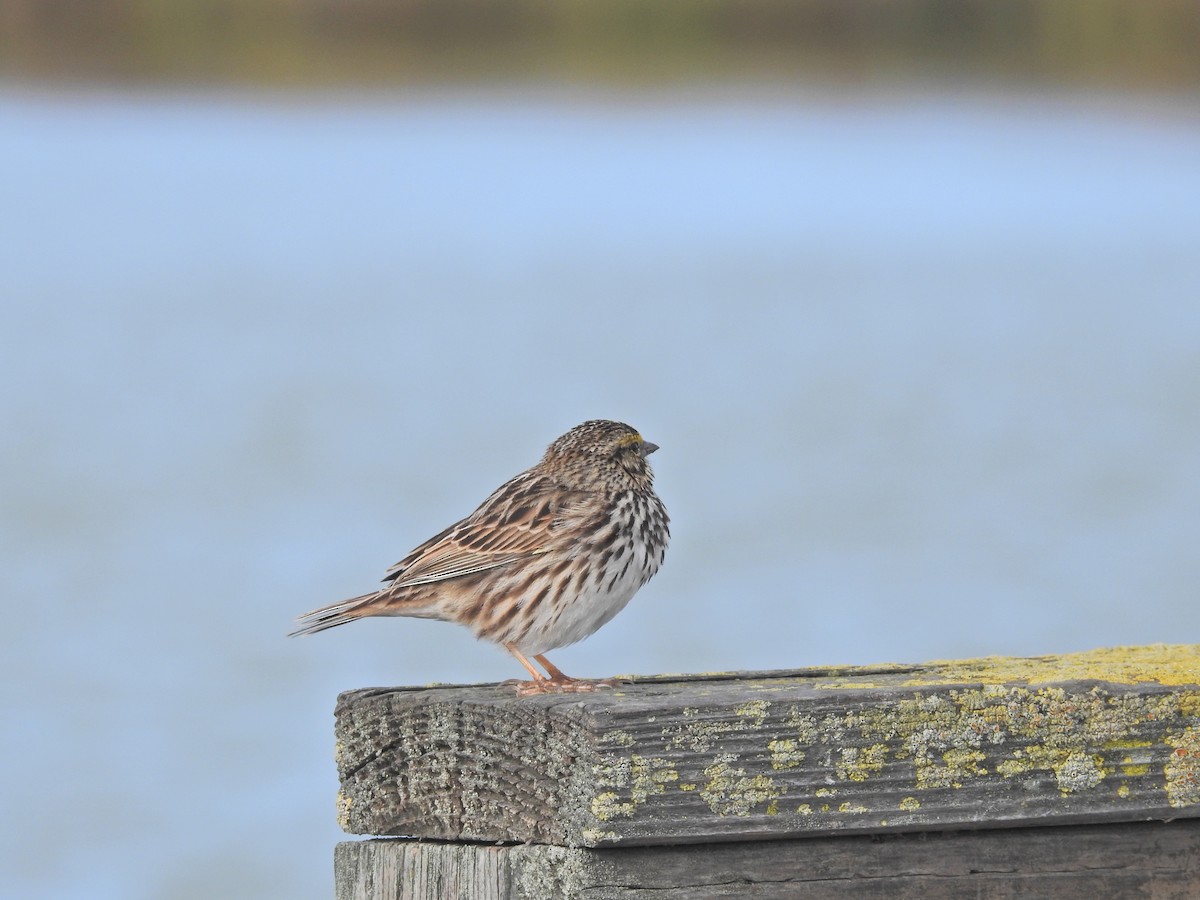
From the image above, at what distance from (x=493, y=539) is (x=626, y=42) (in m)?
27.3

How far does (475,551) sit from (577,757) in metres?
2.36

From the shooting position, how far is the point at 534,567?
5.43 metres

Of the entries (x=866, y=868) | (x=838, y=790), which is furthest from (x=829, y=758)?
(x=866, y=868)

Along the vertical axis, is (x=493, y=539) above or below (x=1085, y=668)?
above

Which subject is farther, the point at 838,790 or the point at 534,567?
the point at 534,567

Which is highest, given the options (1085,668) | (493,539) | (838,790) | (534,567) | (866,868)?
(493,539)

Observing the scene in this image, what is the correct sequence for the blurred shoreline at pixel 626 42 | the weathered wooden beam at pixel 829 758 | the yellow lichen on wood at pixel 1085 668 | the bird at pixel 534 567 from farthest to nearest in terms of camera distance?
the blurred shoreline at pixel 626 42
the bird at pixel 534 567
the yellow lichen on wood at pixel 1085 668
the weathered wooden beam at pixel 829 758

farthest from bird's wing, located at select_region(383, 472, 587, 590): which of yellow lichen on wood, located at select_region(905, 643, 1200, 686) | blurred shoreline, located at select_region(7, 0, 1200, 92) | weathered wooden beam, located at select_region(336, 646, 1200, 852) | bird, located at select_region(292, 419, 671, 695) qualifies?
blurred shoreline, located at select_region(7, 0, 1200, 92)

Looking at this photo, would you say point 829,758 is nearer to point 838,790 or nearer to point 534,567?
point 838,790

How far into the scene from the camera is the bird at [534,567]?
542 cm

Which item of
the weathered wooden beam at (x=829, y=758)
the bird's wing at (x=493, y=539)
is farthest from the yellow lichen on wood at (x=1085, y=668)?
the bird's wing at (x=493, y=539)

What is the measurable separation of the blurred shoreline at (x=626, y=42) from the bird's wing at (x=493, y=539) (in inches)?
964

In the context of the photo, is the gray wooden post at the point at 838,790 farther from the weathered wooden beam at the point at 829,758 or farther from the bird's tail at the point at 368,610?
the bird's tail at the point at 368,610

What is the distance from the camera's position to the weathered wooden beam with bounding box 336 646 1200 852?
10.3ft
